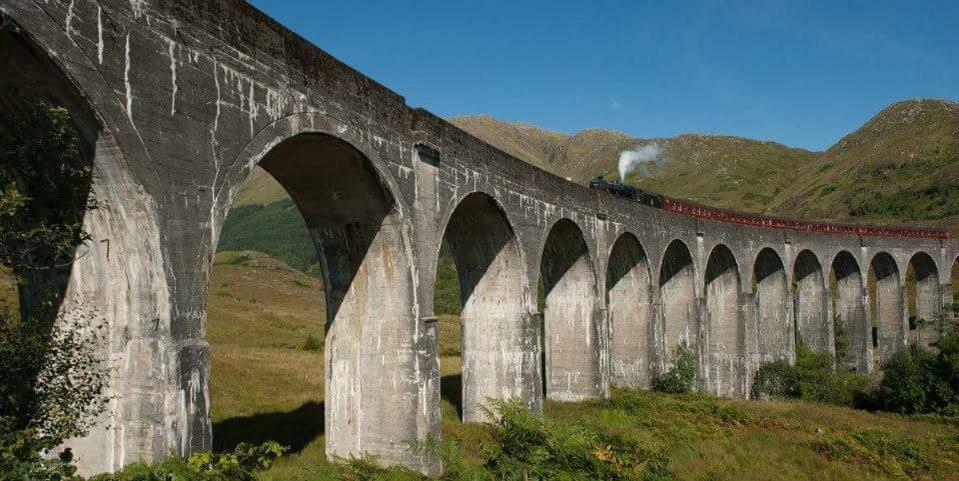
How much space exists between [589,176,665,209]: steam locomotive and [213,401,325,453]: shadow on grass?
44.0 feet

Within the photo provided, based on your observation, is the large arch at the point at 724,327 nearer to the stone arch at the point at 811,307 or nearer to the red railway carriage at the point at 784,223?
the red railway carriage at the point at 784,223

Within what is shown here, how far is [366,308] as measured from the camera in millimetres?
12094

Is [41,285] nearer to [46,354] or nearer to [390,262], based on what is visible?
[46,354]

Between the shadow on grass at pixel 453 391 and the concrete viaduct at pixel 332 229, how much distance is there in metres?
1.67

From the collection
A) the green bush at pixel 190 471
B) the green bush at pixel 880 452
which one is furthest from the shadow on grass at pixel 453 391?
the green bush at pixel 190 471

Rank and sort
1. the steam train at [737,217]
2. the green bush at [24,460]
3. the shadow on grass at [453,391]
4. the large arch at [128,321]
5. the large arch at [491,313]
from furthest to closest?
the steam train at [737,217] < the shadow on grass at [453,391] < the large arch at [491,313] < the large arch at [128,321] < the green bush at [24,460]

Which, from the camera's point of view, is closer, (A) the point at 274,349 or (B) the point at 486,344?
(B) the point at 486,344

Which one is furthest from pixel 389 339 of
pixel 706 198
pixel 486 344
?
pixel 706 198

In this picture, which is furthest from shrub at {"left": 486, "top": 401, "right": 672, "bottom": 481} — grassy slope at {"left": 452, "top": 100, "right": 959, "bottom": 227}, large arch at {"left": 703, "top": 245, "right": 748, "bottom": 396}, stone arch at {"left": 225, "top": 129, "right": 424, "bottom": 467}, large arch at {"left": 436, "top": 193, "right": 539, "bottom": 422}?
grassy slope at {"left": 452, "top": 100, "right": 959, "bottom": 227}

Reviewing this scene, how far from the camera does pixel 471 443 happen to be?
14.0m

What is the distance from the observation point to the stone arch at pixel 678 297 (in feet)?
83.8

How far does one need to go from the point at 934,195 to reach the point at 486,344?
67.5 metres

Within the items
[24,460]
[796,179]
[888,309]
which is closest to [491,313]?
[24,460]

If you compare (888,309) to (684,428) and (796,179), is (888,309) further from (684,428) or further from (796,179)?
(796,179)
